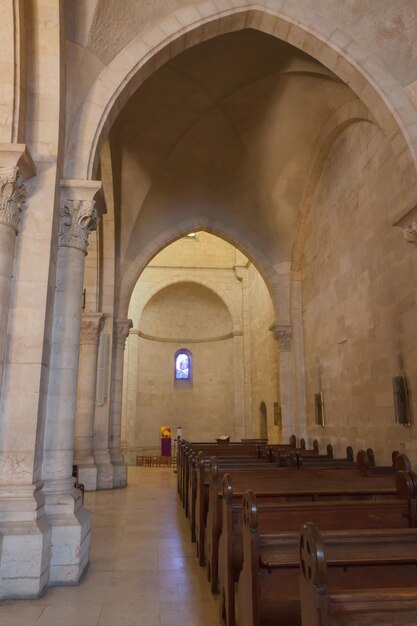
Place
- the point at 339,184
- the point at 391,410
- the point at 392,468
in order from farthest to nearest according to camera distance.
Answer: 1. the point at 339,184
2. the point at 391,410
3. the point at 392,468

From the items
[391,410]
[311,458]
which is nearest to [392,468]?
[391,410]

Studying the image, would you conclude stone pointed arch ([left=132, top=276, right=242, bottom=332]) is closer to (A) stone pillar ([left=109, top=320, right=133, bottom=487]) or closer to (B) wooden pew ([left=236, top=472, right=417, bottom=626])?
(A) stone pillar ([left=109, top=320, right=133, bottom=487])

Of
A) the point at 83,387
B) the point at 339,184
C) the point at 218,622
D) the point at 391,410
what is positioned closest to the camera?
the point at 218,622

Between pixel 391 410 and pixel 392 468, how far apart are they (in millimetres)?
1071

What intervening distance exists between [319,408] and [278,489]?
19.5 feet

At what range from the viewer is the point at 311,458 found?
798cm

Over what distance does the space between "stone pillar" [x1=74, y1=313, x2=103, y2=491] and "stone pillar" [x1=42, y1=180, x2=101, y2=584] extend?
5.41m

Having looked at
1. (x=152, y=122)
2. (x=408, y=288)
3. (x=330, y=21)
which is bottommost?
(x=408, y=288)

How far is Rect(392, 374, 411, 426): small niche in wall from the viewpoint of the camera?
640 cm

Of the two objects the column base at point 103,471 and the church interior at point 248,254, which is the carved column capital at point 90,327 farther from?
the column base at point 103,471

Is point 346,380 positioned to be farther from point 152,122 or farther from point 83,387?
point 152,122

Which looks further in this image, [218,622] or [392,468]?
[392,468]

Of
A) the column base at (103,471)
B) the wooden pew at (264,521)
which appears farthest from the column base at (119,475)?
the wooden pew at (264,521)

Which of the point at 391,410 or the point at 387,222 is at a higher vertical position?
the point at 387,222
